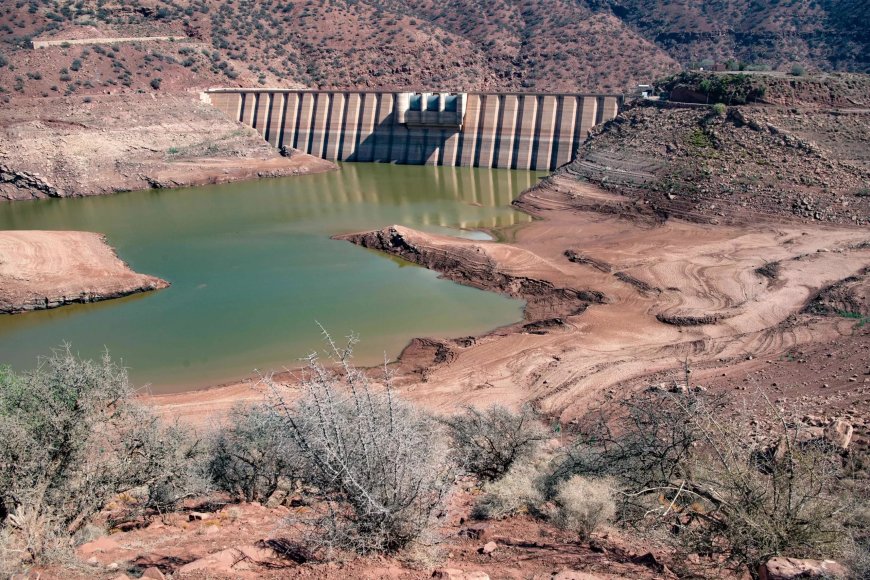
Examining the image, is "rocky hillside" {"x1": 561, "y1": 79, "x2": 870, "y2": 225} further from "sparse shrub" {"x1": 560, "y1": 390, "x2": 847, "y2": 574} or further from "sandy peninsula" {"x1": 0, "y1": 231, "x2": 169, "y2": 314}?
Result: "sparse shrub" {"x1": 560, "y1": 390, "x2": 847, "y2": 574}

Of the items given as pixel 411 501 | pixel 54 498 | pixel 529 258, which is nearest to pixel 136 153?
pixel 529 258

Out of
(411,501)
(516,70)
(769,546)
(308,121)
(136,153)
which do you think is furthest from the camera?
(516,70)

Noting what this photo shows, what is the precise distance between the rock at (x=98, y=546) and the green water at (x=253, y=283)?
1187cm

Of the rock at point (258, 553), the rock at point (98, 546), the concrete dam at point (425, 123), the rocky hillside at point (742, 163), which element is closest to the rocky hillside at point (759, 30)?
the concrete dam at point (425, 123)

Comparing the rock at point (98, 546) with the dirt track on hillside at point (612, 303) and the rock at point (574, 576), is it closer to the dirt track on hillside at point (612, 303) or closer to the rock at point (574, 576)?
the rock at point (574, 576)

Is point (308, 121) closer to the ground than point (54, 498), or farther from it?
farther from it

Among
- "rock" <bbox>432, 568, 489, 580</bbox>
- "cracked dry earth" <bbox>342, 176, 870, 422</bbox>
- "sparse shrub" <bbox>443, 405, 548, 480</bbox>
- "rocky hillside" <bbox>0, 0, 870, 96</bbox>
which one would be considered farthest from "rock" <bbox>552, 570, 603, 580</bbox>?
"rocky hillside" <bbox>0, 0, 870, 96</bbox>

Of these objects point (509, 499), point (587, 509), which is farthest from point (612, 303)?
point (587, 509)

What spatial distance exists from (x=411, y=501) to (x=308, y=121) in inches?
2220

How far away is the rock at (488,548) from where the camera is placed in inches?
338

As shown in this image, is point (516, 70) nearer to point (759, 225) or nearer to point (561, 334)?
point (759, 225)

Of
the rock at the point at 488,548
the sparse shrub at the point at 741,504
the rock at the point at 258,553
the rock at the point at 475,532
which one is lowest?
the rock at the point at 475,532

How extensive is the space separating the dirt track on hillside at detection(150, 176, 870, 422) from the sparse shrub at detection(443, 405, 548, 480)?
4.93 meters

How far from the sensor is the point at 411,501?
7781 mm
